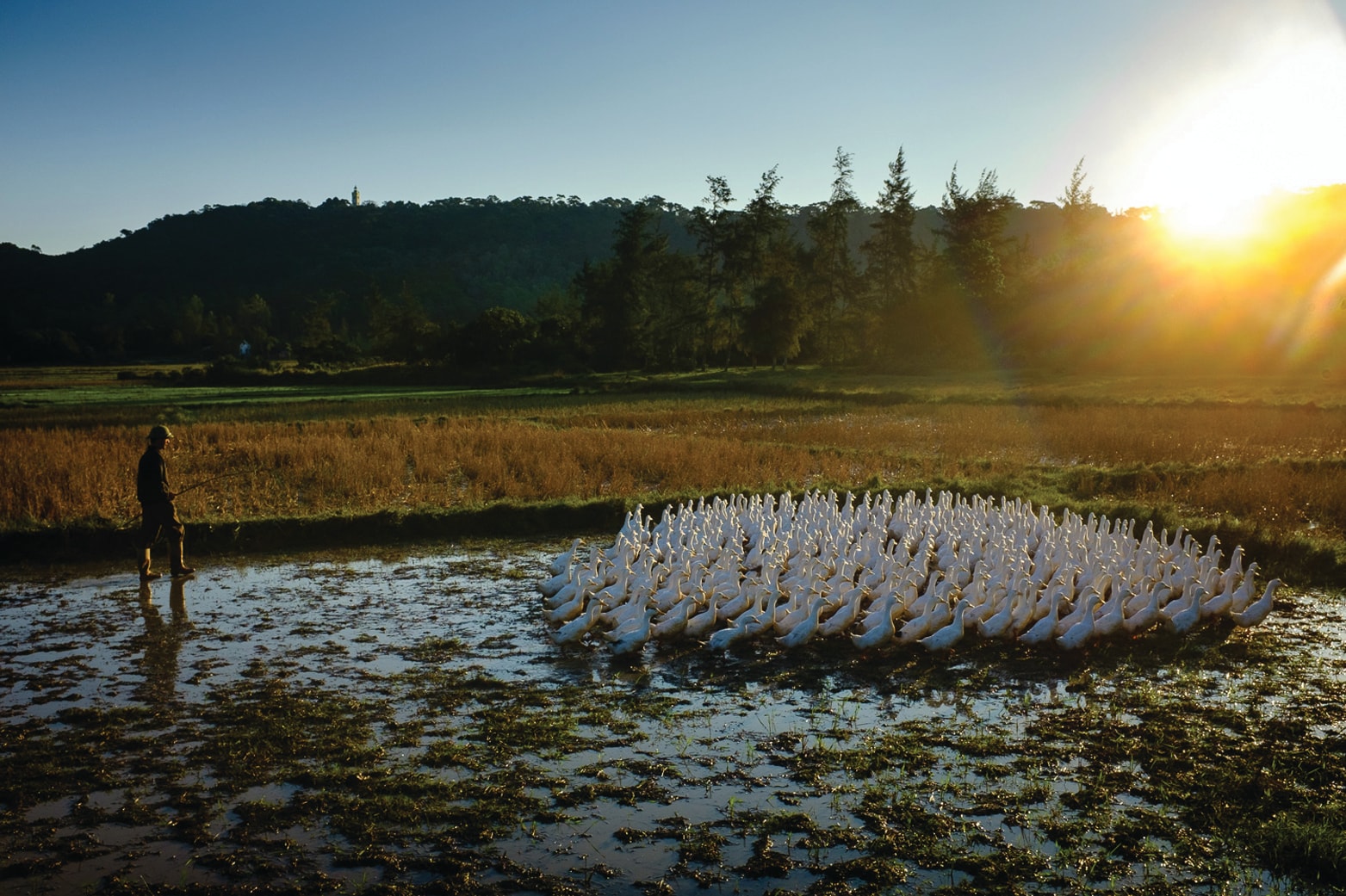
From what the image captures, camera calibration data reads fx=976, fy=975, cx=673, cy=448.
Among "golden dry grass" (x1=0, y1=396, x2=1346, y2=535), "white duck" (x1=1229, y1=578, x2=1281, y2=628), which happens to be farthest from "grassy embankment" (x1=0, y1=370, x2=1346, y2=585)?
"white duck" (x1=1229, y1=578, x2=1281, y2=628)

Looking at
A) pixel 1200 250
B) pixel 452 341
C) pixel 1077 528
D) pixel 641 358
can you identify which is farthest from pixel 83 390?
pixel 1200 250

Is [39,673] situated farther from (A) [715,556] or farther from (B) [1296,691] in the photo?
(B) [1296,691]

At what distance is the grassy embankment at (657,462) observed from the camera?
44.2 feet

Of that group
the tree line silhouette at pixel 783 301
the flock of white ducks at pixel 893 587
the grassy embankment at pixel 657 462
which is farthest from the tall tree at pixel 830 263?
the flock of white ducks at pixel 893 587

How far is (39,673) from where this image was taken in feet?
25.4

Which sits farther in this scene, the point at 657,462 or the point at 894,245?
the point at 894,245

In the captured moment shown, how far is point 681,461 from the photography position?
1845 cm

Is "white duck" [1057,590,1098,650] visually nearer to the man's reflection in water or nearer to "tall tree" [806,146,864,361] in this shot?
the man's reflection in water

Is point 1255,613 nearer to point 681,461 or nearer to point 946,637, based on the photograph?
point 946,637

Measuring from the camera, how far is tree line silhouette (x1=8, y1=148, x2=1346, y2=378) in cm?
4644

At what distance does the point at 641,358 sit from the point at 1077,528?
46.0 metres

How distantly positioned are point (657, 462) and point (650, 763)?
12.6m

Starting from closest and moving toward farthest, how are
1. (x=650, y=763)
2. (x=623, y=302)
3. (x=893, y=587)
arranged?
1. (x=650, y=763)
2. (x=893, y=587)
3. (x=623, y=302)

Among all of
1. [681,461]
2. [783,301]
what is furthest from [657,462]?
[783,301]
